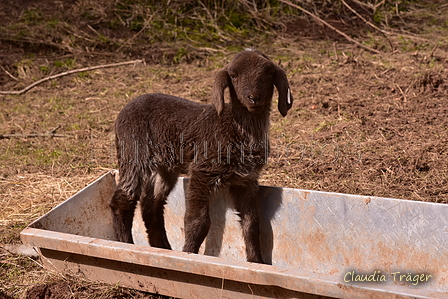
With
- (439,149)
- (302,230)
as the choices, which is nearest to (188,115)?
(302,230)

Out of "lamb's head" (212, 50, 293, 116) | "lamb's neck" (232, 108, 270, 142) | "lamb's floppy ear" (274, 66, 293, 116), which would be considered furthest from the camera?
"lamb's neck" (232, 108, 270, 142)

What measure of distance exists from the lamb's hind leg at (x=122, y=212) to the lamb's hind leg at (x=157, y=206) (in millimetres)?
186

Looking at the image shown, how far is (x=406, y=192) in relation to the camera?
5.53 metres

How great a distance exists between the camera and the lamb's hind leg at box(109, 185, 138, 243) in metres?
4.74

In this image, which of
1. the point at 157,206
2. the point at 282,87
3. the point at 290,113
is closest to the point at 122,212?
the point at 157,206

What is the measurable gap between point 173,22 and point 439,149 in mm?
7027

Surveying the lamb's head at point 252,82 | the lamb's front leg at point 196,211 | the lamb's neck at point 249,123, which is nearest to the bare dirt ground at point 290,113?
the lamb's front leg at point 196,211

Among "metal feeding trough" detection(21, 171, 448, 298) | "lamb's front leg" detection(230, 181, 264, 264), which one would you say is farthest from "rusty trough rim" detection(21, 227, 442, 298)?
"lamb's front leg" detection(230, 181, 264, 264)

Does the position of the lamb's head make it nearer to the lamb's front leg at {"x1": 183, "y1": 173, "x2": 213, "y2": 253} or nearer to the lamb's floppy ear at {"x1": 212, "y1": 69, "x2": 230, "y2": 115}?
the lamb's floppy ear at {"x1": 212, "y1": 69, "x2": 230, "y2": 115}

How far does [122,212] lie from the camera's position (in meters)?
4.81

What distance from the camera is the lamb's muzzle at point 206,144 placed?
4.32 meters

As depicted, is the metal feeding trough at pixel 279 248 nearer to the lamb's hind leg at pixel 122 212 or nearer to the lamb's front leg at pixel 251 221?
the lamb's front leg at pixel 251 221

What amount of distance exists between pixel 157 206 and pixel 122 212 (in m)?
0.35

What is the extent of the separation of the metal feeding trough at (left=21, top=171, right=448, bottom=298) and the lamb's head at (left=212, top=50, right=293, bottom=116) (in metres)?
0.85
